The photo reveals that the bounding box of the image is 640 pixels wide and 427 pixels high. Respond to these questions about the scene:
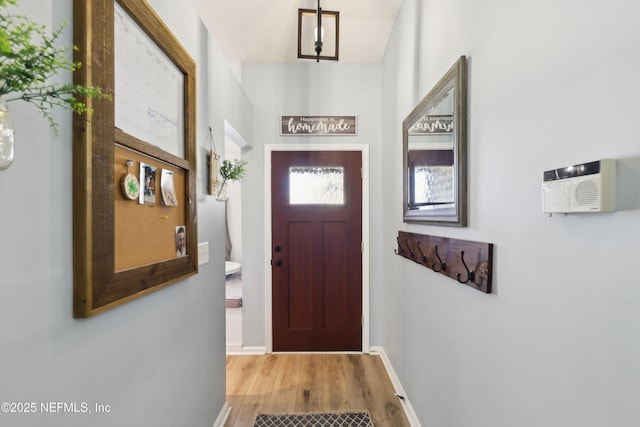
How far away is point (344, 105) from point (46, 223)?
8.82 feet

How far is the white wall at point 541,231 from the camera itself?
647mm

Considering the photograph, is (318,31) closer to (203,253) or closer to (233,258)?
(203,253)

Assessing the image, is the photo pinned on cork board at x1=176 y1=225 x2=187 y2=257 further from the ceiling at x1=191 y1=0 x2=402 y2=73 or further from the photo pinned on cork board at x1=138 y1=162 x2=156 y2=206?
the ceiling at x1=191 y1=0 x2=402 y2=73

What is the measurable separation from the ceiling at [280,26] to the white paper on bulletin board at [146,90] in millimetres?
1240

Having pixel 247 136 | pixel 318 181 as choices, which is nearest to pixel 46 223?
pixel 247 136

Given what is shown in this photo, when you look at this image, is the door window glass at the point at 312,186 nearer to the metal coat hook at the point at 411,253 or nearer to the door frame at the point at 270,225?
the door frame at the point at 270,225

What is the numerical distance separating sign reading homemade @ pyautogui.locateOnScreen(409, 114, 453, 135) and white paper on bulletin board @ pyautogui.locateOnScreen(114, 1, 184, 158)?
49.9 inches

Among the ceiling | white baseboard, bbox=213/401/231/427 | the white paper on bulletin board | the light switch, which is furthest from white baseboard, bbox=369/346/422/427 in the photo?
the ceiling

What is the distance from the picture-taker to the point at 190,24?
5.07 ft

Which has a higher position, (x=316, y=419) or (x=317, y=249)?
(x=317, y=249)

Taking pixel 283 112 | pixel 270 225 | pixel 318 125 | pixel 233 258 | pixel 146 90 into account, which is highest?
pixel 283 112

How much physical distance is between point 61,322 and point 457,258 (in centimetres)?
141

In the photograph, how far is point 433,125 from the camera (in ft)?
5.35

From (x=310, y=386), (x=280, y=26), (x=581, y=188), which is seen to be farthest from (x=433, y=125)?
(x=310, y=386)
